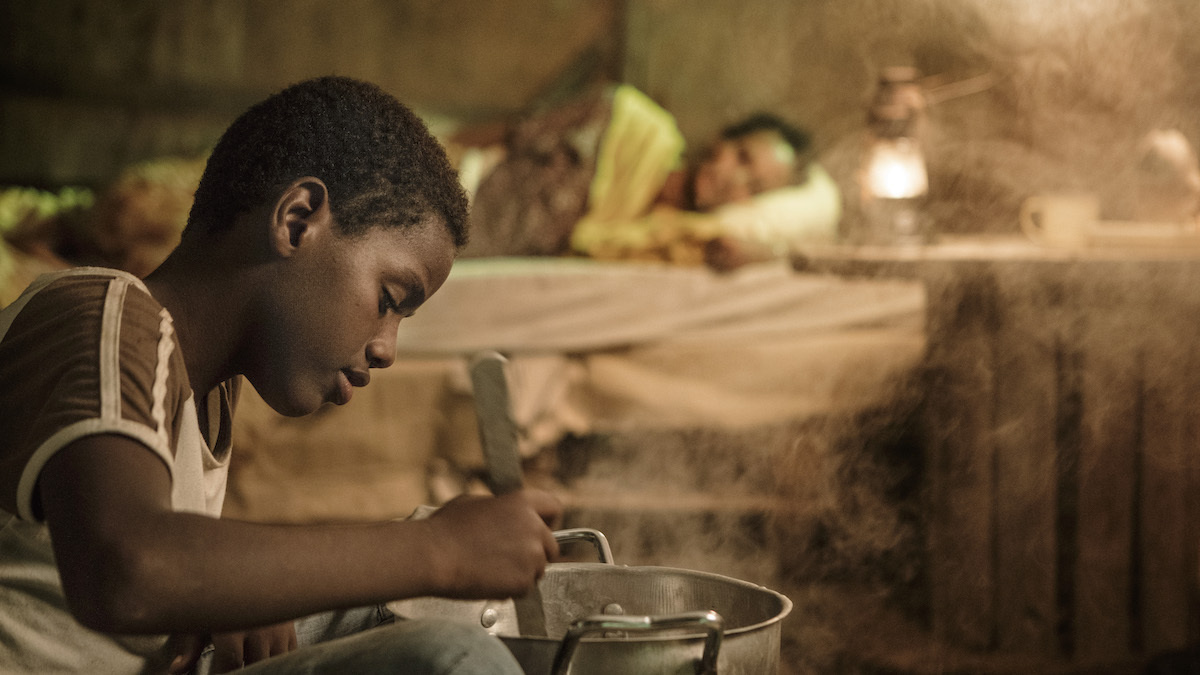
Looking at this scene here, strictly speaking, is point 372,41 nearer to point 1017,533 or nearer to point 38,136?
point 38,136

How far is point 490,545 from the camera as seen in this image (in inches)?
29.3

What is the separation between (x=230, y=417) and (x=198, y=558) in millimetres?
391

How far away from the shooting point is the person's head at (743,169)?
10.8 ft

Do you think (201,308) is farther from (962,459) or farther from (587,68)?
(587,68)

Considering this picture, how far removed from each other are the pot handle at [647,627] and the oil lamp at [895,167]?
1713mm

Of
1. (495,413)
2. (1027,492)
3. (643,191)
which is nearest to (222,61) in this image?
(643,191)

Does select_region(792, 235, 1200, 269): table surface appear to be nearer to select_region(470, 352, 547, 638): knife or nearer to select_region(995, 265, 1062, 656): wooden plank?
select_region(995, 265, 1062, 656): wooden plank

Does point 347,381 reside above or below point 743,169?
below

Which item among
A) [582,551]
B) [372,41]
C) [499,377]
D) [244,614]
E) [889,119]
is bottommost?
[582,551]

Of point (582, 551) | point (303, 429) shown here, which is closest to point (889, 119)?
point (582, 551)

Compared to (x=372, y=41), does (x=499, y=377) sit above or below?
below

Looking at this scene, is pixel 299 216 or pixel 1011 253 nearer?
pixel 299 216

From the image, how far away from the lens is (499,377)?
2.58 ft

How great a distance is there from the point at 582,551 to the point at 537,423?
1.25 feet
